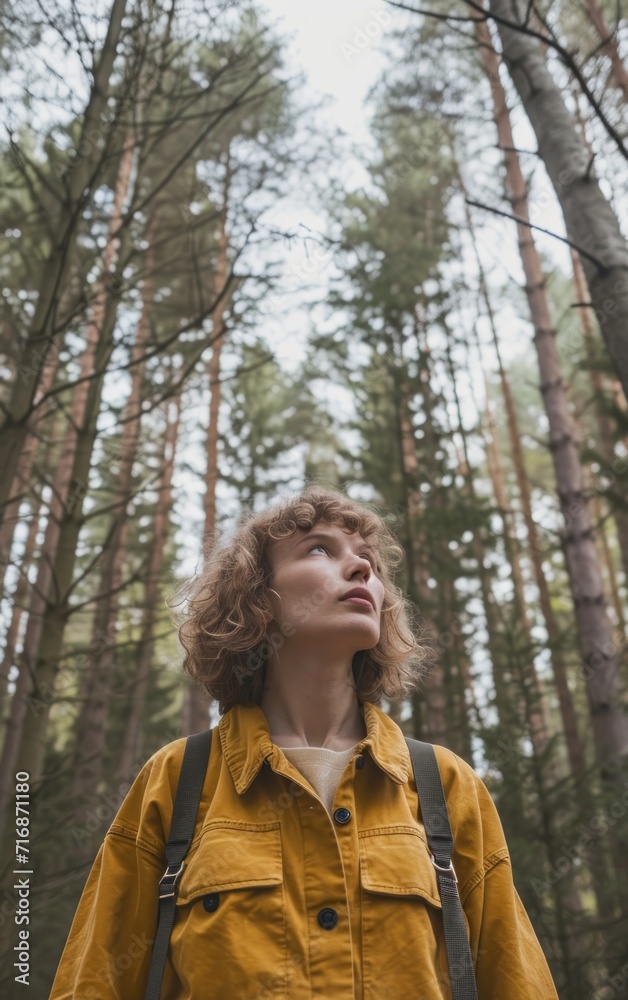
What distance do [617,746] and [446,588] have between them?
137 inches

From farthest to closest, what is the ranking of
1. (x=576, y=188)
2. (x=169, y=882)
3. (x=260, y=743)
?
(x=576, y=188), (x=260, y=743), (x=169, y=882)

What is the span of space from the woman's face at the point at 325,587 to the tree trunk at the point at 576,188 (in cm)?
108

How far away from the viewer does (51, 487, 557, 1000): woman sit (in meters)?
1.77

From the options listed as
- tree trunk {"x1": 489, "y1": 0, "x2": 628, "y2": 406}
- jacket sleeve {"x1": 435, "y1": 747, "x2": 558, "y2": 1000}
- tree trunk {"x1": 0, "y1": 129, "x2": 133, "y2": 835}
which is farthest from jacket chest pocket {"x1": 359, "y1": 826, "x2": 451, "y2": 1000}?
tree trunk {"x1": 0, "y1": 129, "x2": 133, "y2": 835}

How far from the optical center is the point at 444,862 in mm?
1975

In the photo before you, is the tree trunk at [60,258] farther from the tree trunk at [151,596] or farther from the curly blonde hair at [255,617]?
the tree trunk at [151,596]

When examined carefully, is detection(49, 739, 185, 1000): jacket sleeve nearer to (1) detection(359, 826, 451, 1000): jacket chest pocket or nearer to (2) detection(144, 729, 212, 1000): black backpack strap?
(2) detection(144, 729, 212, 1000): black backpack strap

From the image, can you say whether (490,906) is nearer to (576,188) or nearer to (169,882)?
(169,882)

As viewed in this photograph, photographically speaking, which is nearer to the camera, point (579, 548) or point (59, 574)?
point (59, 574)

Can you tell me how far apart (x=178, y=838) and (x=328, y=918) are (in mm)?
425

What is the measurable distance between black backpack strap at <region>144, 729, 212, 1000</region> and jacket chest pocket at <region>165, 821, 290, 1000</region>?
24 mm

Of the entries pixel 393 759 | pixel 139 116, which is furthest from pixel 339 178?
pixel 393 759

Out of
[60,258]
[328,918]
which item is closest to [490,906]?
[328,918]

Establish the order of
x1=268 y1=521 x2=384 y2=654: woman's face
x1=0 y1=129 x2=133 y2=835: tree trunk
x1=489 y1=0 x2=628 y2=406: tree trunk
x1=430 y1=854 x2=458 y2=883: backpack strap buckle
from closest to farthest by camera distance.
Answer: x1=430 y1=854 x2=458 y2=883: backpack strap buckle → x1=268 y1=521 x2=384 y2=654: woman's face → x1=489 y1=0 x2=628 y2=406: tree trunk → x1=0 y1=129 x2=133 y2=835: tree trunk
